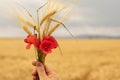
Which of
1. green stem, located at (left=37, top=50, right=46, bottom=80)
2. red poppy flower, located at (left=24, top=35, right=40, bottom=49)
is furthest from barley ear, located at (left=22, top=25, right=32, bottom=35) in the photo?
green stem, located at (left=37, top=50, right=46, bottom=80)

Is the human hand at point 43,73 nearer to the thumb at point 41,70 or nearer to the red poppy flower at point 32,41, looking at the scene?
the thumb at point 41,70

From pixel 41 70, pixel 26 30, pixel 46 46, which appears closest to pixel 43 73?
pixel 41 70

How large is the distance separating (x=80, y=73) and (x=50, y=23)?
11.6m

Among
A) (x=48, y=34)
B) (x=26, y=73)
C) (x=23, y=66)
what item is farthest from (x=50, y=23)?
(x=23, y=66)

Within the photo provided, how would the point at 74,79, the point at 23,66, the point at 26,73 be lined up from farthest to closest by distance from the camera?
the point at 23,66
the point at 26,73
the point at 74,79

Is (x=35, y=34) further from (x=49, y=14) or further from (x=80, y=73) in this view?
(x=80, y=73)

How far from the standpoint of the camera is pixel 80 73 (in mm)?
14461

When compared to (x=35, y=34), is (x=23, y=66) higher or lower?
lower

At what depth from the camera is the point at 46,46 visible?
2859mm

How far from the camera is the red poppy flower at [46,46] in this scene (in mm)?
2840

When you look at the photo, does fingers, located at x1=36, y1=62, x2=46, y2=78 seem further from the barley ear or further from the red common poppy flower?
the barley ear

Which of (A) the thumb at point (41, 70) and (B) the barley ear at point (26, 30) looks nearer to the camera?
(A) the thumb at point (41, 70)

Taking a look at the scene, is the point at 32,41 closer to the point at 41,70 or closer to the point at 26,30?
the point at 26,30

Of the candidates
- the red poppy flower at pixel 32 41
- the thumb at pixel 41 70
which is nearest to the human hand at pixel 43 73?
the thumb at pixel 41 70
